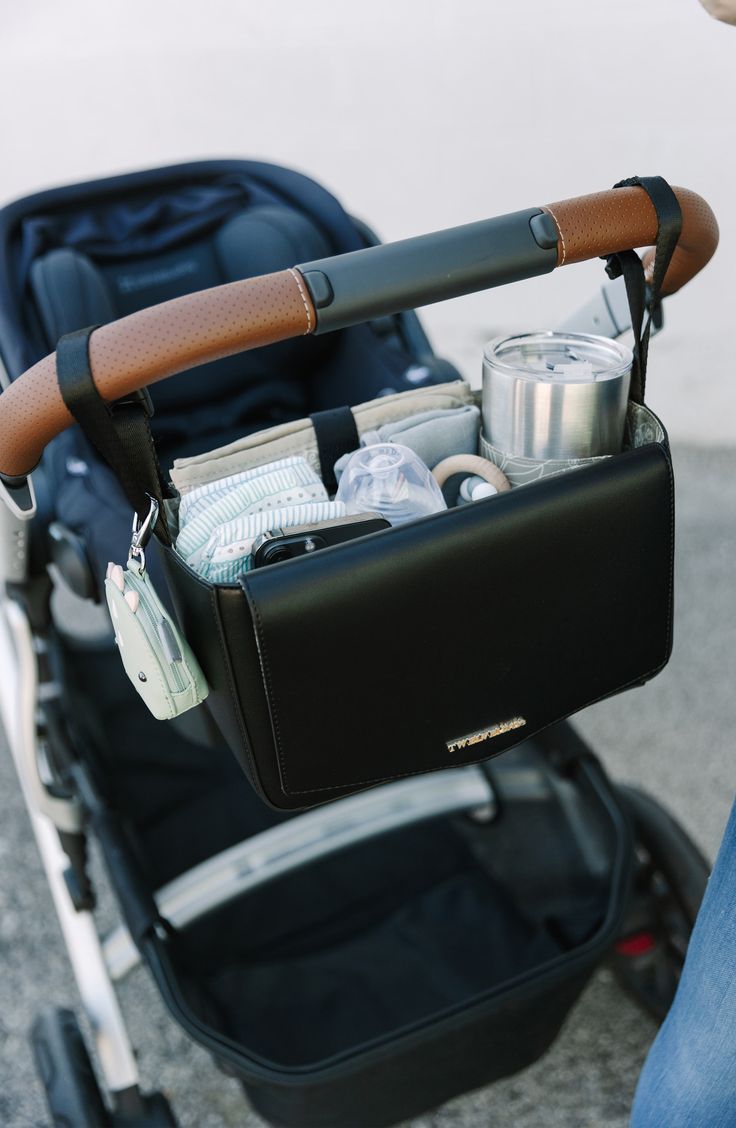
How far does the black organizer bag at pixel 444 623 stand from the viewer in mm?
647

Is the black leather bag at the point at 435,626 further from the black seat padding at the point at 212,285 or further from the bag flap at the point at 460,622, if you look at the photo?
the black seat padding at the point at 212,285

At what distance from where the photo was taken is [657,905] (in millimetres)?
1245

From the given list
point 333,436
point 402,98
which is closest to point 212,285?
point 333,436

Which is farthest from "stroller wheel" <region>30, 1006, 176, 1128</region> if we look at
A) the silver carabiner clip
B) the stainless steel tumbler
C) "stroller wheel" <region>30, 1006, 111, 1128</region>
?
the stainless steel tumbler

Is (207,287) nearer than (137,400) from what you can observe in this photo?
No

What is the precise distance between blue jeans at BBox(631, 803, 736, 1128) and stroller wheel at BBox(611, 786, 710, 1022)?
1.34ft

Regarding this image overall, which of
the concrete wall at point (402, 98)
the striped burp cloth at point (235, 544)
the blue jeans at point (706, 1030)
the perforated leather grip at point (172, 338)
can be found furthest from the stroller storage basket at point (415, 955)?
the concrete wall at point (402, 98)

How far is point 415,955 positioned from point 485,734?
0.65m

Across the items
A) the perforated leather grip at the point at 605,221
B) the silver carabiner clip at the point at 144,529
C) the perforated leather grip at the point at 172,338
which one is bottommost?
the silver carabiner clip at the point at 144,529

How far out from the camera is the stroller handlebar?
64 cm

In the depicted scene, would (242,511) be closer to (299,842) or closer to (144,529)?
(144,529)

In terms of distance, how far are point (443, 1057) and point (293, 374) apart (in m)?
0.87

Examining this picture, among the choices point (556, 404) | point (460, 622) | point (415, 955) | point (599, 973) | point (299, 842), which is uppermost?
point (556, 404)

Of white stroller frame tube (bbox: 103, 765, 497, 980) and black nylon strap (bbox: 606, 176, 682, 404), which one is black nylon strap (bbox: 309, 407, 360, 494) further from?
white stroller frame tube (bbox: 103, 765, 497, 980)
